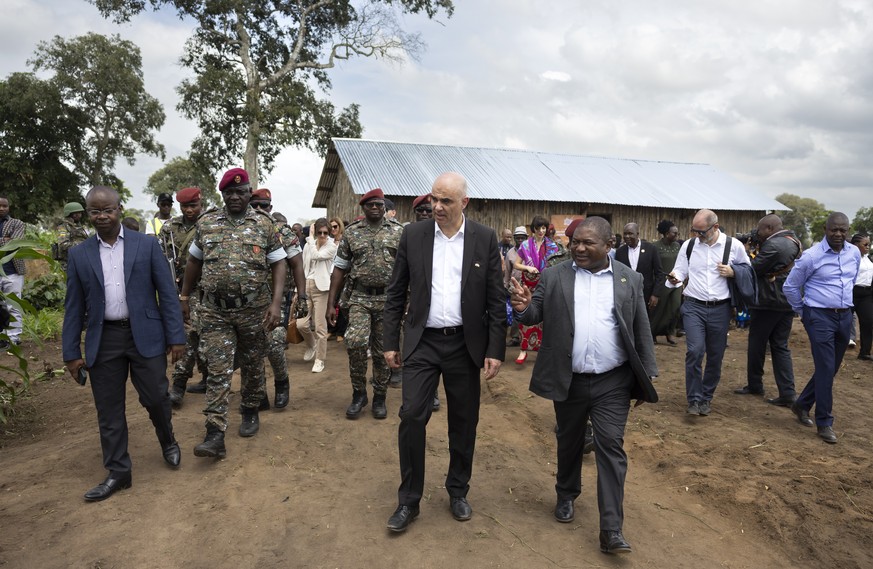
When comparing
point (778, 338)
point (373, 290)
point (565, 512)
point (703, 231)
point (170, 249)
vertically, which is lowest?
point (565, 512)

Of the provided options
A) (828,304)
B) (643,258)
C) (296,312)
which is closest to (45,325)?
(296,312)

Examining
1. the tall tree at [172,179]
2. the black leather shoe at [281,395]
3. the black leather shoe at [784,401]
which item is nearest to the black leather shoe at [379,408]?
the black leather shoe at [281,395]

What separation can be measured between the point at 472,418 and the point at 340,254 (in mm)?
2621

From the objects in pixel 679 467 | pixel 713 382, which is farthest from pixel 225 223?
pixel 713 382

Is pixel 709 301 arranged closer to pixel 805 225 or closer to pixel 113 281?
pixel 113 281

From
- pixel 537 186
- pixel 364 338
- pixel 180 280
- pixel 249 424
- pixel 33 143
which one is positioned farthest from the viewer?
pixel 33 143

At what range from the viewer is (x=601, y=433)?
137 inches

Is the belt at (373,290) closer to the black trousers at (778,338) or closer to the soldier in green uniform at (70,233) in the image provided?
the black trousers at (778,338)

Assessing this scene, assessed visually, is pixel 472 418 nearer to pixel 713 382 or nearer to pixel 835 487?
pixel 835 487

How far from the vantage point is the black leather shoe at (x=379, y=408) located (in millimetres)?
5625

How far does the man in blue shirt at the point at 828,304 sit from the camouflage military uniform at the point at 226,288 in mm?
4960

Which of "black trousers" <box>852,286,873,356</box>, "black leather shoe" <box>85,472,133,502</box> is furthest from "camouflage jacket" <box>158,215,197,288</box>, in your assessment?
"black trousers" <box>852,286,873,356</box>

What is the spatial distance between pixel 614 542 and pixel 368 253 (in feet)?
11.1

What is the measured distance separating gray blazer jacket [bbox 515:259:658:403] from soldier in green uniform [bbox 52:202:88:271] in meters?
8.06
